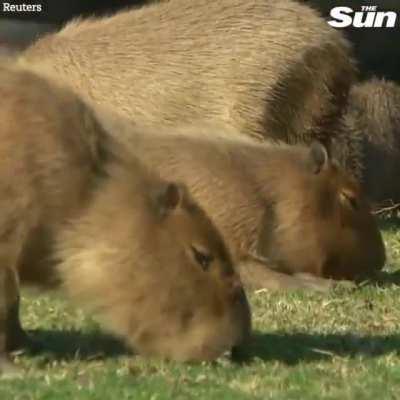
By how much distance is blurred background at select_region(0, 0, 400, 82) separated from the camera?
10883 millimetres

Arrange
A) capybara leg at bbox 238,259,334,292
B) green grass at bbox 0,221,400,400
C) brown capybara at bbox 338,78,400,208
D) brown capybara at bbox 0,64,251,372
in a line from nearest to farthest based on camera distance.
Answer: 1. green grass at bbox 0,221,400,400
2. brown capybara at bbox 0,64,251,372
3. capybara leg at bbox 238,259,334,292
4. brown capybara at bbox 338,78,400,208

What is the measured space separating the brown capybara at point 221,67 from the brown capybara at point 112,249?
3464 mm

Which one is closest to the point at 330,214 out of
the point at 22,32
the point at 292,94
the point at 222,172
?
the point at 222,172

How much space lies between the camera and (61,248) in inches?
193

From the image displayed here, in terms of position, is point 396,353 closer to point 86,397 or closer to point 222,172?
point 86,397

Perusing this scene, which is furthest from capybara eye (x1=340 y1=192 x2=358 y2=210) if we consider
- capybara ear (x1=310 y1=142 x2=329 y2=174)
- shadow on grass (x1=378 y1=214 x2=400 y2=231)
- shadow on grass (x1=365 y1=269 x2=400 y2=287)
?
shadow on grass (x1=378 y1=214 x2=400 y2=231)

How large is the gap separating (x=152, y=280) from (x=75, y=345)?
0.63 meters

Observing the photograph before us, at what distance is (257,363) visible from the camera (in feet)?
16.7

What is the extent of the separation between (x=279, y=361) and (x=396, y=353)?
465mm

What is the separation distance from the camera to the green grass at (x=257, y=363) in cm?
466

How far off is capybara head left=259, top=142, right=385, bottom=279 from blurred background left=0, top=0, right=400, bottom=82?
384 cm

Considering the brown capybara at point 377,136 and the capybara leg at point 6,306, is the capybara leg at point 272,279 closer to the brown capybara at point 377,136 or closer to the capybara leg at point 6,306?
the capybara leg at point 6,306

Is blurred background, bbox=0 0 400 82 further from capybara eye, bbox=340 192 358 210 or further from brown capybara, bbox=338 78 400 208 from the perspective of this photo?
capybara eye, bbox=340 192 358 210

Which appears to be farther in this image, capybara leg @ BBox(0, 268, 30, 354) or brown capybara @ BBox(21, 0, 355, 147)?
brown capybara @ BBox(21, 0, 355, 147)
